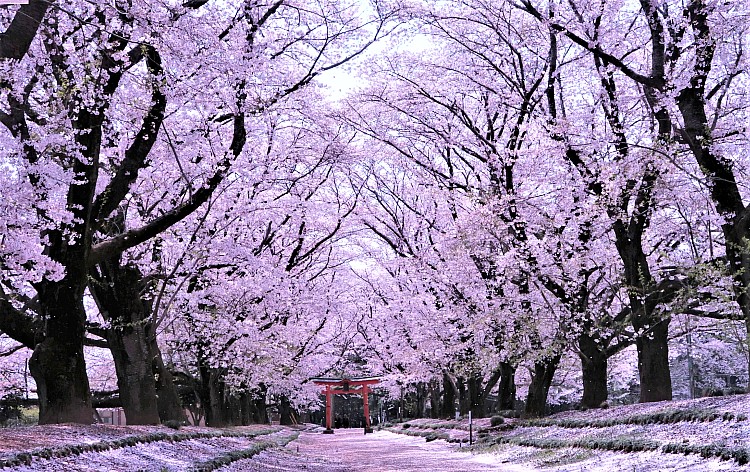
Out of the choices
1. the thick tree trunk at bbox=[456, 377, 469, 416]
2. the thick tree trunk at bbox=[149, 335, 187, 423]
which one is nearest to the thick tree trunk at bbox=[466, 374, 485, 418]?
the thick tree trunk at bbox=[456, 377, 469, 416]

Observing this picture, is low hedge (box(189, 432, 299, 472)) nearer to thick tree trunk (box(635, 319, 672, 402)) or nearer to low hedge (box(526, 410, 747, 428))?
low hedge (box(526, 410, 747, 428))

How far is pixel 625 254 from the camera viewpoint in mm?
14047

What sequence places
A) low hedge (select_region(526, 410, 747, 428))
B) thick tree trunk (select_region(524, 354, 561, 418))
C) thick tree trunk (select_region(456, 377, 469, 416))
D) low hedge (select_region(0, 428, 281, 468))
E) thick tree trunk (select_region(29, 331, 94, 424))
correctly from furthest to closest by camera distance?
thick tree trunk (select_region(456, 377, 469, 416))
thick tree trunk (select_region(524, 354, 561, 418))
thick tree trunk (select_region(29, 331, 94, 424))
low hedge (select_region(526, 410, 747, 428))
low hedge (select_region(0, 428, 281, 468))

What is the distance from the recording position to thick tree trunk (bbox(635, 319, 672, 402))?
1384 cm

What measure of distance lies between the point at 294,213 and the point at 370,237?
1164 centimetres

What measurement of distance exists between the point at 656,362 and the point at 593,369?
8.29ft

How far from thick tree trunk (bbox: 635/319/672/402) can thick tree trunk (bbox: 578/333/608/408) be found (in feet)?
6.62

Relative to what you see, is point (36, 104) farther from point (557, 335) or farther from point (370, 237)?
point (370, 237)

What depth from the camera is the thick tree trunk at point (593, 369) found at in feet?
53.3

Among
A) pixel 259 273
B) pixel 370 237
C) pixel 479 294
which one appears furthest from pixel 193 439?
pixel 370 237

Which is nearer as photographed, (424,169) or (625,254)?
(625,254)

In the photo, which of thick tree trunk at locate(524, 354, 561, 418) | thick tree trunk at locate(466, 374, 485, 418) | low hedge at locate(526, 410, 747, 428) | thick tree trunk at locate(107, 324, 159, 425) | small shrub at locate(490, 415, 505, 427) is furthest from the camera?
thick tree trunk at locate(466, 374, 485, 418)

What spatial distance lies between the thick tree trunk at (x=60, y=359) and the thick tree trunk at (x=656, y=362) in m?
10.5

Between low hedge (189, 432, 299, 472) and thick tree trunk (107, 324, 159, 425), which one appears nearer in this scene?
low hedge (189, 432, 299, 472)
